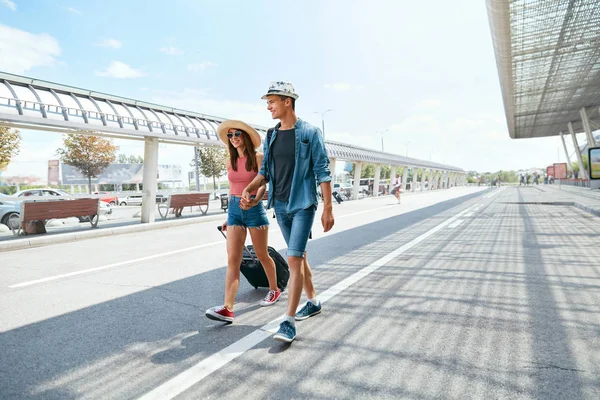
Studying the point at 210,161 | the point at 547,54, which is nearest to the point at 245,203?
the point at 547,54

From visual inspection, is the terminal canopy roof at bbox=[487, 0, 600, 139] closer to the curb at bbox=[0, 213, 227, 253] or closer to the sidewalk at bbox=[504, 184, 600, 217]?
the sidewalk at bbox=[504, 184, 600, 217]

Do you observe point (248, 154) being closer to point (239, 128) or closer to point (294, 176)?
point (239, 128)

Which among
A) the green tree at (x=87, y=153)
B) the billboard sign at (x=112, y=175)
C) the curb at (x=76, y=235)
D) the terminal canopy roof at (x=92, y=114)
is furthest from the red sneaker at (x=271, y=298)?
the billboard sign at (x=112, y=175)

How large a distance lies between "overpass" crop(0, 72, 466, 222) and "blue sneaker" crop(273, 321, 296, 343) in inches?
367

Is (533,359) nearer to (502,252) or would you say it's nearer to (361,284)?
(361,284)

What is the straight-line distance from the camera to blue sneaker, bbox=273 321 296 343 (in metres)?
2.71

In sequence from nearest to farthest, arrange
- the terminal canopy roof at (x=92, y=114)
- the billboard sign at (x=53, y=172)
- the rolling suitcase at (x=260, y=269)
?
the rolling suitcase at (x=260, y=269)
the terminal canopy roof at (x=92, y=114)
the billboard sign at (x=53, y=172)

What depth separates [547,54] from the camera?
22828mm

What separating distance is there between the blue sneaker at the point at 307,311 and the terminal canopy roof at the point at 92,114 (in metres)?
9.07

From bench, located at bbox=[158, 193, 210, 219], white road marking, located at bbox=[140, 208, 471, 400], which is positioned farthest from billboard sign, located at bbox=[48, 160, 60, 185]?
white road marking, located at bbox=[140, 208, 471, 400]

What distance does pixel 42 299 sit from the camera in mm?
4203

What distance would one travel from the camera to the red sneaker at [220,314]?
3127mm

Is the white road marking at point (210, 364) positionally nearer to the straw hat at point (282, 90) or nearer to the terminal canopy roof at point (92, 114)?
the straw hat at point (282, 90)

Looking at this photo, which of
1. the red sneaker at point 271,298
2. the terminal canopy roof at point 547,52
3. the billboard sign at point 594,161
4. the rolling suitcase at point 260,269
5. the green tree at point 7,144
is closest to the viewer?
the red sneaker at point 271,298
